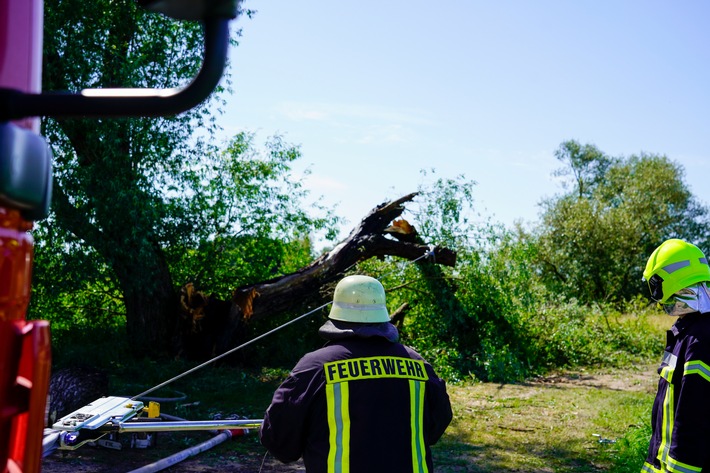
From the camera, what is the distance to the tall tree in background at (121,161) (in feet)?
31.0

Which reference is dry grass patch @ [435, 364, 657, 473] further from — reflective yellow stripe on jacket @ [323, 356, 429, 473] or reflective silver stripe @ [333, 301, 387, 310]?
reflective silver stripe @ [333, 301, 387, 310]

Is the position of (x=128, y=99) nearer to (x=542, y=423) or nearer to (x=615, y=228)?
(x=542, y=423)

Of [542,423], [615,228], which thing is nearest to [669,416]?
[542,423]

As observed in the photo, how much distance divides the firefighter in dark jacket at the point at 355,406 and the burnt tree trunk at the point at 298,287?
25.9 ft

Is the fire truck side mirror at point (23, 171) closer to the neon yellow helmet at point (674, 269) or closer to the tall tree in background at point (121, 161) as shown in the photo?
the neon yellow helmet at point (674, 269)

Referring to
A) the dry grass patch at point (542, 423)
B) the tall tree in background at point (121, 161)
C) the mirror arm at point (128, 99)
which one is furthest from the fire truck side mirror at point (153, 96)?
the tall tree in background at point (121, 161)

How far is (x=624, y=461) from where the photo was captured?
6793mm

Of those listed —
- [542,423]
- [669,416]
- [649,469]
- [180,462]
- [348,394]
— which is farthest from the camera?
[542,423]

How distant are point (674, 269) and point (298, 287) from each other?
26.3ft

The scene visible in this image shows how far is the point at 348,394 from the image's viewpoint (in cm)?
317

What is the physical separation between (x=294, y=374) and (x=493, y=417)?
19.8 feet

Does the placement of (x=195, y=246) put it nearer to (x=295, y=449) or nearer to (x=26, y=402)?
(x=295, y=449)

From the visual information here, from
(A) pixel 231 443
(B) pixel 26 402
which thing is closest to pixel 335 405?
(B) pixel 26 402

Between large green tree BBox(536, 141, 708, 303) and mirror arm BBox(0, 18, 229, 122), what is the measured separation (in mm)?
23233
